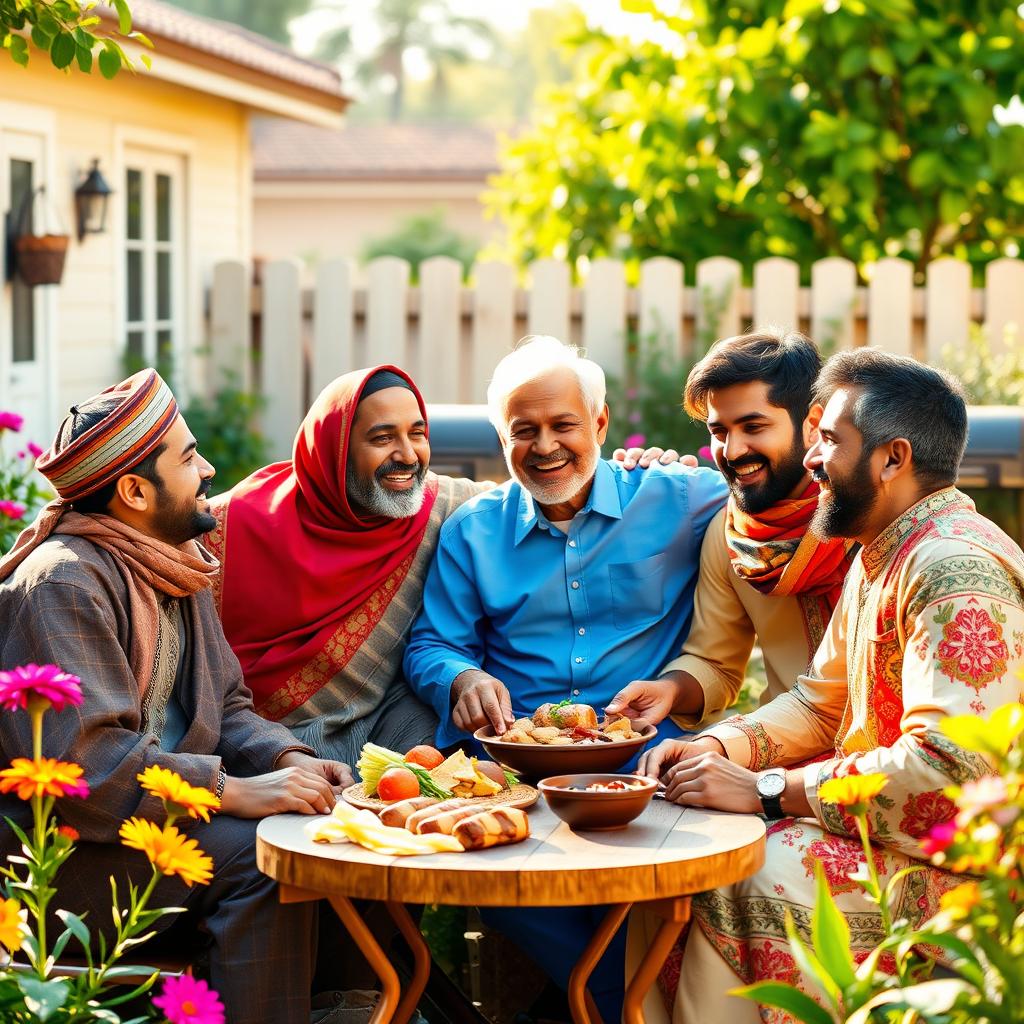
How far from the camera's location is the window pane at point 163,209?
11.2 meters

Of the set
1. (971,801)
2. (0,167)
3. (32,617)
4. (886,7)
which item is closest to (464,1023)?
(32,617)

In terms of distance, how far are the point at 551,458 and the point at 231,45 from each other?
809 cm

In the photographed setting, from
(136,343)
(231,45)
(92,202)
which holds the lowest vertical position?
(136,343)

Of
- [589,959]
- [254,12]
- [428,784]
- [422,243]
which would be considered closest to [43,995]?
[428,784]

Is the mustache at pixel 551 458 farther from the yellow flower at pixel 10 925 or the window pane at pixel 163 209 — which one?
the window pane at pixel 163 209

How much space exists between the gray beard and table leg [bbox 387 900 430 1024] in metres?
1.31

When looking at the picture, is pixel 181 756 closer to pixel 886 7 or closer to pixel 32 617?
pixel 32 617

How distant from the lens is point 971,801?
2.04m

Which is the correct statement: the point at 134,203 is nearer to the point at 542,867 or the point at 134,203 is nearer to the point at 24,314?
the point at 24,314

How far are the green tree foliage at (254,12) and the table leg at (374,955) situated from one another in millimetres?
53101

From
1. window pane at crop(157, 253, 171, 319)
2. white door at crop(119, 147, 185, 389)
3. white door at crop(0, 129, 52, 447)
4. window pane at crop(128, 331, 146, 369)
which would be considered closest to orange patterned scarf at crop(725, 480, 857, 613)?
white door at crop(0, 129, 52, 447)

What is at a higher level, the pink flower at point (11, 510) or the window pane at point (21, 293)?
the window pane at point (21, 293)

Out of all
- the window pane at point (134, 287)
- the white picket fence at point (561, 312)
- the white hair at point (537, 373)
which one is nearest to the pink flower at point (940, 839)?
the white hair at point (537, 373)

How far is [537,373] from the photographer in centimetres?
434
